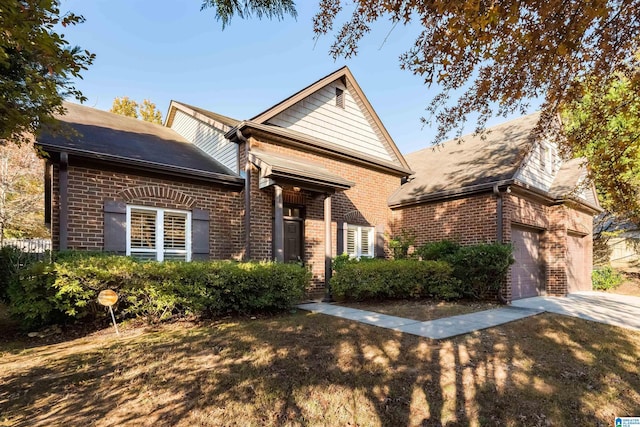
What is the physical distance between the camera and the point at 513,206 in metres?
9.84

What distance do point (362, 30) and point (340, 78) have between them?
7016 mm

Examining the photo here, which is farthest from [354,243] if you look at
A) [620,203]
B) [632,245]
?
[632,245]

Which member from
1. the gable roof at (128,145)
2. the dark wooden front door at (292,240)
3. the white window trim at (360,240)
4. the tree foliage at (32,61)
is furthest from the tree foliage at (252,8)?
the white window trim at (360,240)

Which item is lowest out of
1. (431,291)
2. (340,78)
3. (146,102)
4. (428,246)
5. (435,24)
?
(431,291)

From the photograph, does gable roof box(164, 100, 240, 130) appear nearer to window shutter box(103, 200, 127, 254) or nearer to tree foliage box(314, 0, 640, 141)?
window shutter box(103, 200, 127, 254)

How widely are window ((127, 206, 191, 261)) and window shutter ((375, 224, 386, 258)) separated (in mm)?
6113

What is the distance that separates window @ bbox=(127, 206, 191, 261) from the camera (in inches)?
304

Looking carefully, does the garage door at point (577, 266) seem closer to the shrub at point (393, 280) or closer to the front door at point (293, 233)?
the shrub at point (393, 280)

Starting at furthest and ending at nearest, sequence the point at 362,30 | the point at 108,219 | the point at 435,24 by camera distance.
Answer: the point at 108,219 → the point at 362,30 → the point at 435,24

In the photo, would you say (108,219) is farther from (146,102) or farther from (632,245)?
(632,245)

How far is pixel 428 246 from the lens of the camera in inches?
405

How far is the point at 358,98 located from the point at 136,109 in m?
19.7

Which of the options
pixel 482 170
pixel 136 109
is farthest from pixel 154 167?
pixel 136 109

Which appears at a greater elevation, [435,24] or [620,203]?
[435,24]
